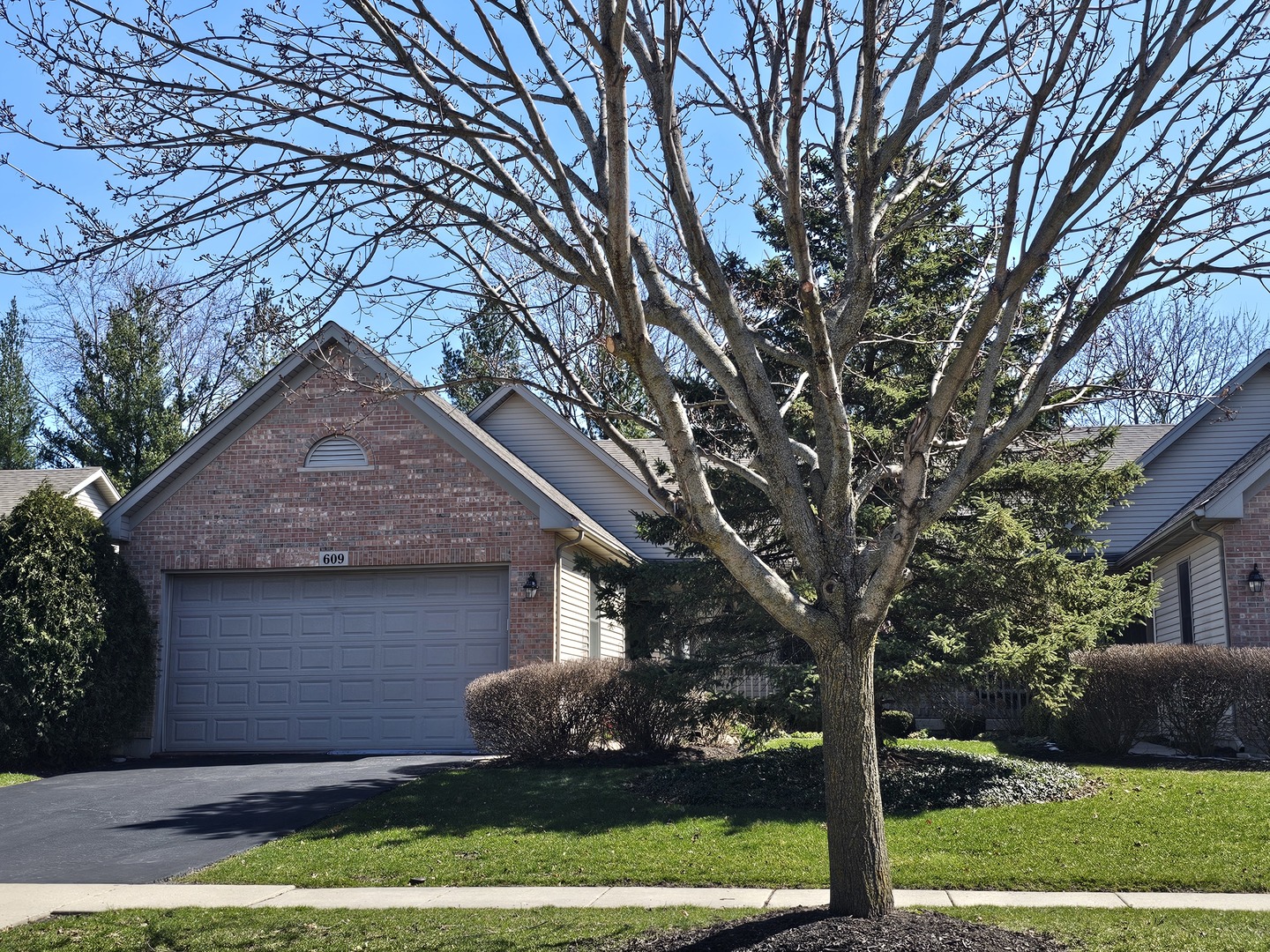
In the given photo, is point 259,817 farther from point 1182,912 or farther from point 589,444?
point 589,444

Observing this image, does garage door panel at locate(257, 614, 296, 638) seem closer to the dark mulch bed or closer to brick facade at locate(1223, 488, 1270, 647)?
the dark mulch bed

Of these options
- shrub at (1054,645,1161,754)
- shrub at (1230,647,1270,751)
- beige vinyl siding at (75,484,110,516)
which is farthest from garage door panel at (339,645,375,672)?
shrub at (1230,647,1270,751)

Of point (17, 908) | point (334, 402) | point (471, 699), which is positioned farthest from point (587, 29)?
point (334, 402)

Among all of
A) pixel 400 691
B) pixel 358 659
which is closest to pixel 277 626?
pixel 358 659

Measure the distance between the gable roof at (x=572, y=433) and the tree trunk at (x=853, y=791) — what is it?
15.4 m

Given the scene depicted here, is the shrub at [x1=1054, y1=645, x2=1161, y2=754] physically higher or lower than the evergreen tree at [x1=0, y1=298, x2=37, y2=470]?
lower

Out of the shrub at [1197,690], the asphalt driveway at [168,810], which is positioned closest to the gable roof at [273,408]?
the asphalt driveway at [168,810]

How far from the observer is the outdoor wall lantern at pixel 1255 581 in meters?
15.4

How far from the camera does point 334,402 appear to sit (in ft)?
55.9

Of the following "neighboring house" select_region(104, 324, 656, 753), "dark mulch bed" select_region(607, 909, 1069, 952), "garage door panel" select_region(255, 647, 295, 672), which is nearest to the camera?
"dark mulch bed" select_region(607, 909, 1069, 952)

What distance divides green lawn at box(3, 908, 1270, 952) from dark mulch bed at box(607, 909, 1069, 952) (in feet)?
1.42

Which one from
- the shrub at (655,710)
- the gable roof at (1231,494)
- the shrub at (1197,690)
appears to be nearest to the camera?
the shrub at (655,710)

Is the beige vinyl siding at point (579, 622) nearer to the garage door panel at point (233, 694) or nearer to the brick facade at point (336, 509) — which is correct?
the brick facade at point (336, 509)

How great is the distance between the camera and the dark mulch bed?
552cm
